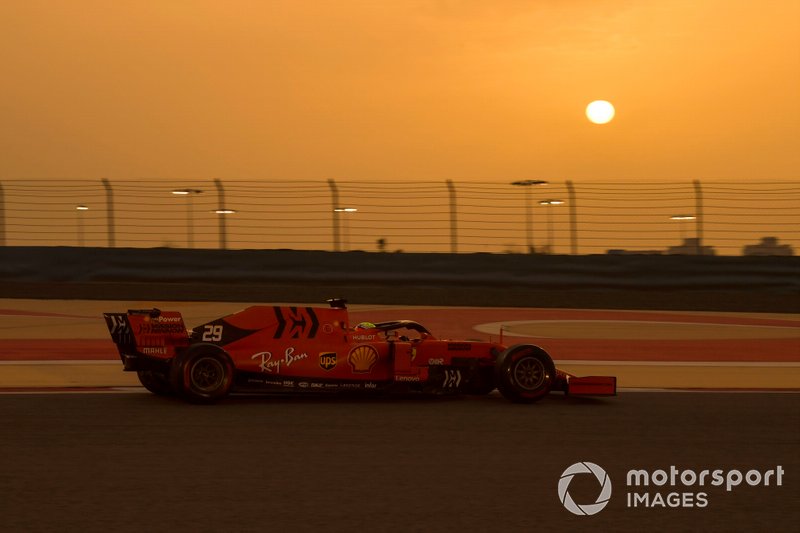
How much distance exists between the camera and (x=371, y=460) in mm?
5918

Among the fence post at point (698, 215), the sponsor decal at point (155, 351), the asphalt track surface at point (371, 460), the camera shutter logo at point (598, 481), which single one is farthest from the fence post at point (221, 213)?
the camera shutter logo at point (598, 481)

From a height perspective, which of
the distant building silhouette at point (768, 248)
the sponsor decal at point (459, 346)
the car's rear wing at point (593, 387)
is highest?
the distant building silhouette at point (768, 248)

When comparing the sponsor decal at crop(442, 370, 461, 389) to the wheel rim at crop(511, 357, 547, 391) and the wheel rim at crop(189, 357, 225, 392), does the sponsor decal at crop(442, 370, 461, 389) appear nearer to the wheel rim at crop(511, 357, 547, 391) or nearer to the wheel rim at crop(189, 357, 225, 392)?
the wheel rim at crop(511, 357, 547, 391)

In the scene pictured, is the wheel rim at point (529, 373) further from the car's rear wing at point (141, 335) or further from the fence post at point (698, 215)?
the fence post at point (698, 215)

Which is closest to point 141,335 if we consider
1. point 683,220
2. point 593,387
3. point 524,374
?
point 524,374

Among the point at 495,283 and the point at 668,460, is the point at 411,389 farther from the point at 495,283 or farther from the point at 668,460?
the point at 495,283

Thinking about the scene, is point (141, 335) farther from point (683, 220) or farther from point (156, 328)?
point (683, 220)

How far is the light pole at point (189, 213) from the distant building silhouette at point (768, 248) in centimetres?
1043

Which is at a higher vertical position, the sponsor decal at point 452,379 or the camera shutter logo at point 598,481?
the sponsor decal at point 452,379

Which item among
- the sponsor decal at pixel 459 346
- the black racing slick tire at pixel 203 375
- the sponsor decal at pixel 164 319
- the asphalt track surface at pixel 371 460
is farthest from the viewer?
the sponsor decal at pixel 459 346

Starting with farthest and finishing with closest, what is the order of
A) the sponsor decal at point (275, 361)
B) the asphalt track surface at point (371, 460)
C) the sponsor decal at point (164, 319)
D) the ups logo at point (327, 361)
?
the ups logo at point (327, 361) → the sponsor decal at point (275, 361) → the sponsor decal at point (164, 319) → the asphalt track surface at point (371, 460)

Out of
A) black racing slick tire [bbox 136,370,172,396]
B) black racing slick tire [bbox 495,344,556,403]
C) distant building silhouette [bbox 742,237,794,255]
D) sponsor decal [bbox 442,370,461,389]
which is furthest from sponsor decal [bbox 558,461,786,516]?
distant building silhouette [bbox 742,237,794,255]

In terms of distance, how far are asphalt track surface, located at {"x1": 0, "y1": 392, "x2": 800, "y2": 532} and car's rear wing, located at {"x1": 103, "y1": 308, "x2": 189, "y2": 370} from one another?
394 mm

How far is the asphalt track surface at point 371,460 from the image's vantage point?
15.4 ft
